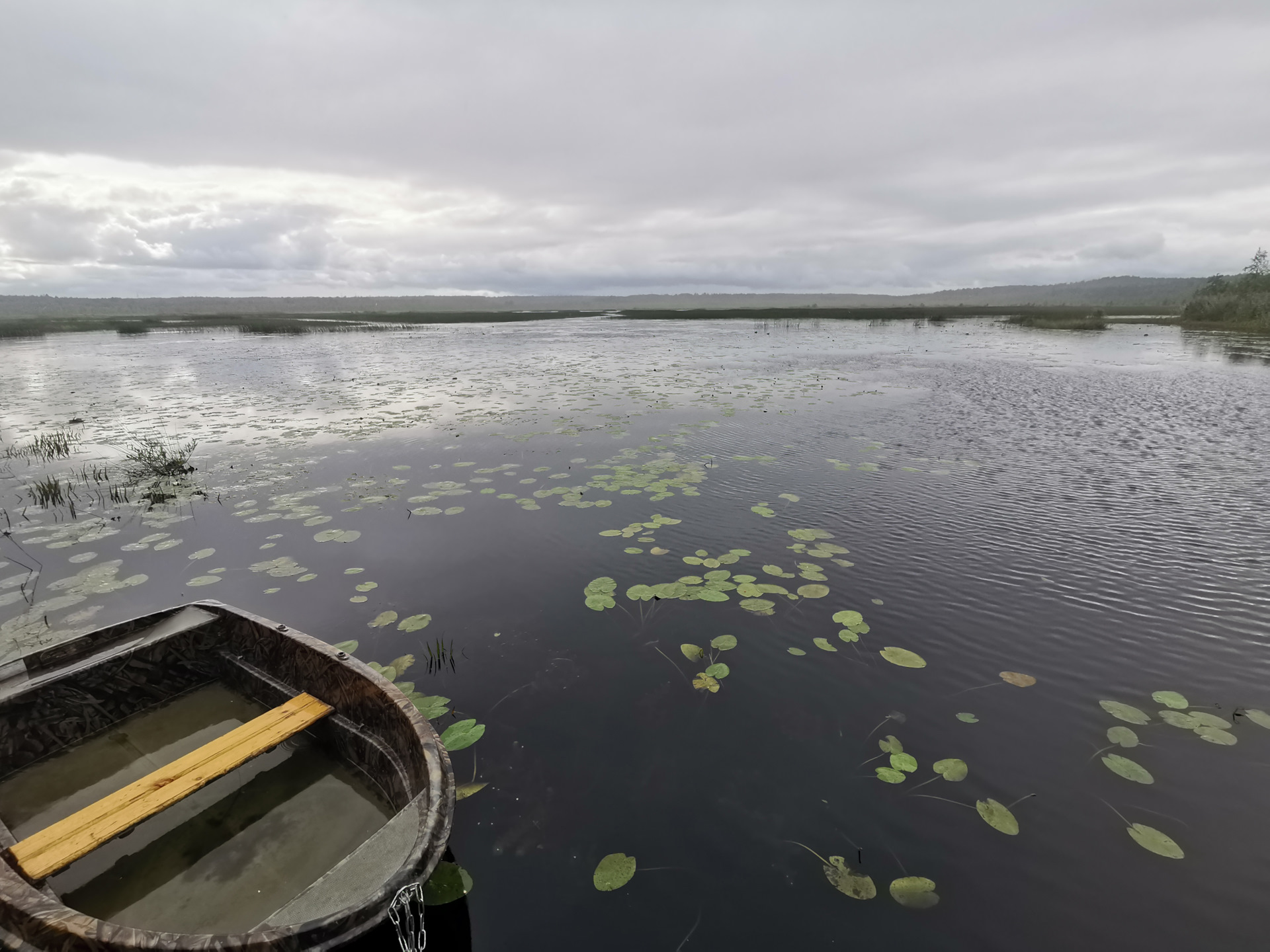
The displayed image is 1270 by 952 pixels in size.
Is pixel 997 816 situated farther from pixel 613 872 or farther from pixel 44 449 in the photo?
pixel 44 449

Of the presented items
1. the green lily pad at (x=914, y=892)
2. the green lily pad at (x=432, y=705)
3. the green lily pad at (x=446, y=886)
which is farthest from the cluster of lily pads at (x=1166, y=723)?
the green lily pad at (x=432, y=705)

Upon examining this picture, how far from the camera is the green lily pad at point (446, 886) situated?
354 cm

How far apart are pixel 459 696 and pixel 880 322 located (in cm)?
8539

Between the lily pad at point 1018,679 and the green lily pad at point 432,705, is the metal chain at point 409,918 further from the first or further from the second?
the lily pad at point 1018,679

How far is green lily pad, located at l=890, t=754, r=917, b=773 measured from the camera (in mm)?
4477

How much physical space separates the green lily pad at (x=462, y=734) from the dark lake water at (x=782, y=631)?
0.13m

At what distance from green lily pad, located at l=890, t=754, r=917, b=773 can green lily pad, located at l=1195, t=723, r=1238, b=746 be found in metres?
2.66

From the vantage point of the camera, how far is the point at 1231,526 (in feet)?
28.1

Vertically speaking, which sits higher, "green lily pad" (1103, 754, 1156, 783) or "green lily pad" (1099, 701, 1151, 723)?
"green lily pad" (1099, 701, 1151, 723)

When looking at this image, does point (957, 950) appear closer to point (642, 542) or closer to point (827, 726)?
point (827, 726)

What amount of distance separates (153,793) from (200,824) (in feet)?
1.77

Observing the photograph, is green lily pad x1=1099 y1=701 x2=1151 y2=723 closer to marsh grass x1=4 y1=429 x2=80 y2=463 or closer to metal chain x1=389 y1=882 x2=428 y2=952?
metal chain x1=389 y1=882 x2=428 y2=952

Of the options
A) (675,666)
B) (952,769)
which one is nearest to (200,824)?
(675,666)

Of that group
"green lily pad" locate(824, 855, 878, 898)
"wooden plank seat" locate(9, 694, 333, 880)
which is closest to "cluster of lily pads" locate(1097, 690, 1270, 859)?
"green lily pad" locate(824, 855, 878, 898)
